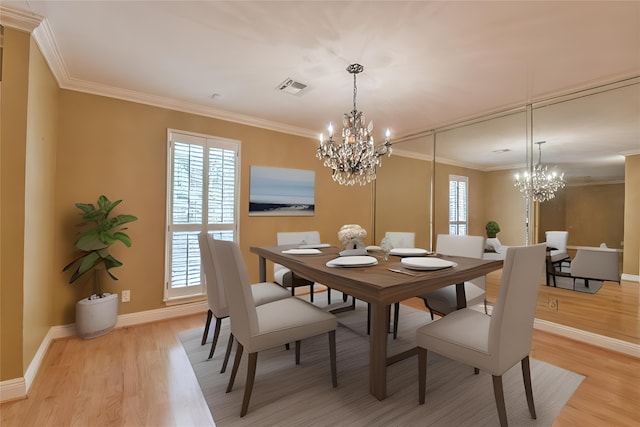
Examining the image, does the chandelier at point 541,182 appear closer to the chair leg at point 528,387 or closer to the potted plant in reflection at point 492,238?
the potted plant in reflection at point 492,238

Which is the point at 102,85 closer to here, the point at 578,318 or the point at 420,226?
the point at 420,226

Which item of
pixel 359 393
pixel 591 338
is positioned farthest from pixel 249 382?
pixel 591 338

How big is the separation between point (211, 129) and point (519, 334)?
3.59m

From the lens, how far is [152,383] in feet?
6.47

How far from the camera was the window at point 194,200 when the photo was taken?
3238mm

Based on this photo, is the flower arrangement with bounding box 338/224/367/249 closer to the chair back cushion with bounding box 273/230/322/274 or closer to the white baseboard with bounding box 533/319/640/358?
the chair back cushion with bounding box 273/230/322/274

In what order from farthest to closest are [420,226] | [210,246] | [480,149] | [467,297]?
[420,226], [480,149], [467,297], [210,246]

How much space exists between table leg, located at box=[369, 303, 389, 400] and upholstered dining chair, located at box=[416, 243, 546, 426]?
23 cm

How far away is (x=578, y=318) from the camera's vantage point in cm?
280

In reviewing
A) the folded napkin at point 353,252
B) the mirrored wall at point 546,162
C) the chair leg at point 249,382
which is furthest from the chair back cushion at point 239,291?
the mirrored wall at point 546,162

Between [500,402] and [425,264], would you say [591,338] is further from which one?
[425,264]

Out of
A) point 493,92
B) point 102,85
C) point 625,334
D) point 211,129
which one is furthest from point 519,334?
point 102,85

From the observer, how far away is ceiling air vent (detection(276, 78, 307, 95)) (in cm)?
270

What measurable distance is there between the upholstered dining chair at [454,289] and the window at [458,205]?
132 cm
